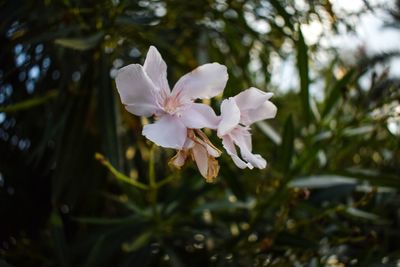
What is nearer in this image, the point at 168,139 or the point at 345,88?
the point at 168,139

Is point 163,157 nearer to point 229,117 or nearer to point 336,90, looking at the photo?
point 336,90

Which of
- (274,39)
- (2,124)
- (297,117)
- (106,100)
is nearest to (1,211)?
(2,124)

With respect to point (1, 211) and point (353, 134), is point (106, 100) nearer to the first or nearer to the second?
point (1, 211)

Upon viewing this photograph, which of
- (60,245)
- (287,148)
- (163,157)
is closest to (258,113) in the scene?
(287,148)

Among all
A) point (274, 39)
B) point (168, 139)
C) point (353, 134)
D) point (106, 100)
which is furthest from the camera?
point (274, 39)

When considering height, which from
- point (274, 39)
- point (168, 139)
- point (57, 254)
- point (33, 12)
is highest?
point (168, 139)

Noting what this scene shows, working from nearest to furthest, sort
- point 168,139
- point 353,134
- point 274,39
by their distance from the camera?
point 168,139 < point 353,134 < point 274,39

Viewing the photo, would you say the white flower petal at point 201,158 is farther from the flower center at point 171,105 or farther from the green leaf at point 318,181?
the green leaf at point 318,181

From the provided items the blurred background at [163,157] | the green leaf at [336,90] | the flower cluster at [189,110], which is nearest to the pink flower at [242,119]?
the flower cluster at [189,110]
